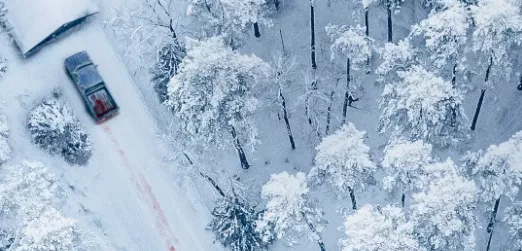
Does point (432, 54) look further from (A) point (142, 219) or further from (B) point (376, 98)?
(A) point (142, 219)

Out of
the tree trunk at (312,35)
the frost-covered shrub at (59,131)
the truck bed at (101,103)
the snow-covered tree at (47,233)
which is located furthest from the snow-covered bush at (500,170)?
the frost-covered shrub at (59,131)

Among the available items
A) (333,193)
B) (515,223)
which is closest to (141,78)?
(333,193)

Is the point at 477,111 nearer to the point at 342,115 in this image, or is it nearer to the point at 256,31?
the point at 342,115

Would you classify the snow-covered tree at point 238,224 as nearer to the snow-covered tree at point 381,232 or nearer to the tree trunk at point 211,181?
the tree trunk at point 211,181

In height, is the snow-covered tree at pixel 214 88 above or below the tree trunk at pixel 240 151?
above

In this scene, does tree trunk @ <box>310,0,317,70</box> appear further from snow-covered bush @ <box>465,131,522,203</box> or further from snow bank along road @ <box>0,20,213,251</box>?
snow-covered bush @ <box>465,131,522,203</box>

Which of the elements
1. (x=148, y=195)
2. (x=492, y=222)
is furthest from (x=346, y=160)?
(x=148, y=195)
